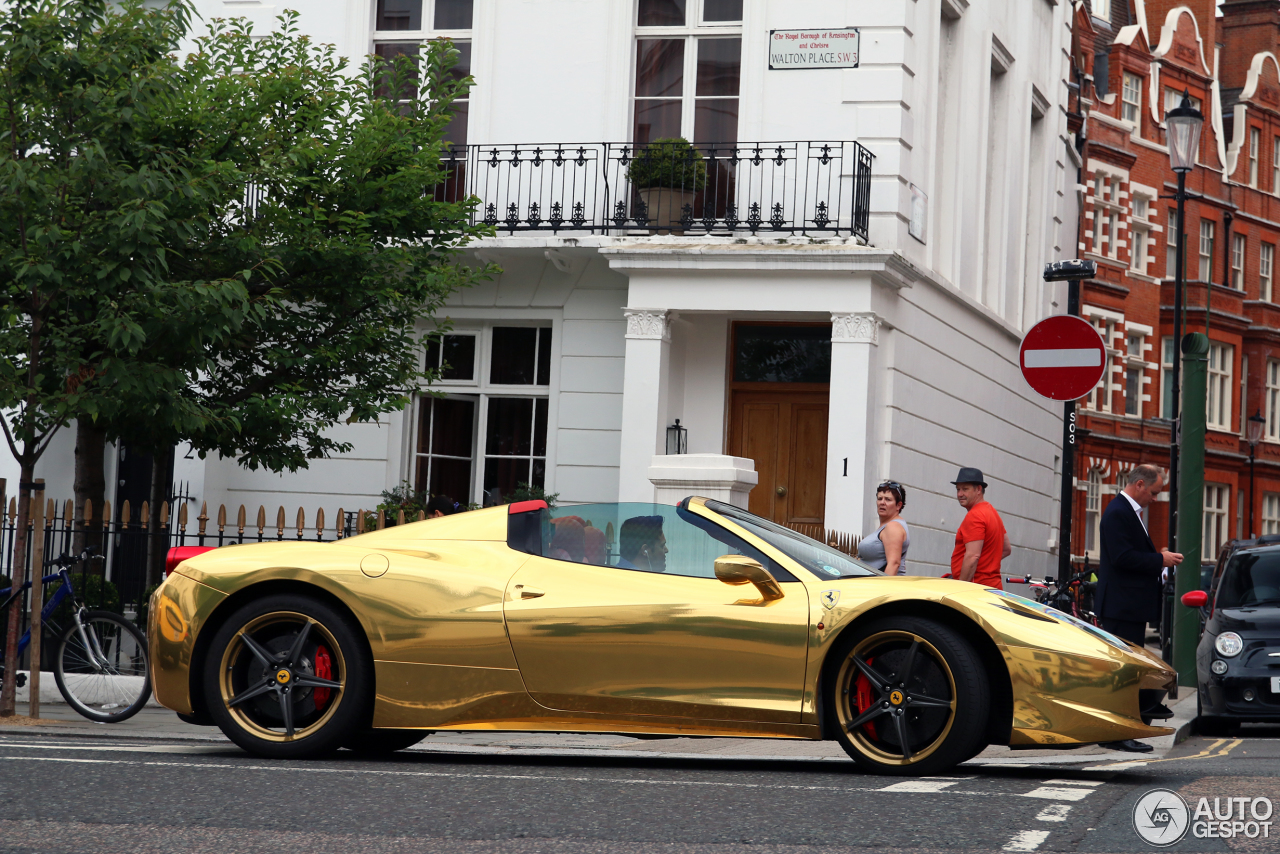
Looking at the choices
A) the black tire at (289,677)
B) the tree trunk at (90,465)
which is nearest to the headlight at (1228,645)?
the black tire at (289,677)

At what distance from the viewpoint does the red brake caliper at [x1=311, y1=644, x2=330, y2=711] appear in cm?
768

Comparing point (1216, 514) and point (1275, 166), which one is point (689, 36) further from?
point (1275, 166)

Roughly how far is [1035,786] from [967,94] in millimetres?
16484

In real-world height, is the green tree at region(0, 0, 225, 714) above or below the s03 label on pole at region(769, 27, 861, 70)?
below

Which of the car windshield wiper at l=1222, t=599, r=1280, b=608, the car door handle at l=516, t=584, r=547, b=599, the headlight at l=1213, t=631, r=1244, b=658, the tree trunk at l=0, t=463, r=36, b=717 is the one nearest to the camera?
the car door handle at l=516, t=584, r=547, b=599

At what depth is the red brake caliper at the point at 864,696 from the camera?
23.8 feet

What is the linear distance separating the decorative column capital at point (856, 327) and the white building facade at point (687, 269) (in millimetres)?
24

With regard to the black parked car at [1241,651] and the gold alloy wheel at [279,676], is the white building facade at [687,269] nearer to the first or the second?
the black parked car at [1241,651]

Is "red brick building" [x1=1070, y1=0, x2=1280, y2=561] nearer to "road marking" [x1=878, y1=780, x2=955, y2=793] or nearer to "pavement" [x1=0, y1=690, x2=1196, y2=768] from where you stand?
"pavement" [x1=0, y1=690, x2=1196, y2=768]

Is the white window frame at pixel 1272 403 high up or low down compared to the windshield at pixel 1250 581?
up

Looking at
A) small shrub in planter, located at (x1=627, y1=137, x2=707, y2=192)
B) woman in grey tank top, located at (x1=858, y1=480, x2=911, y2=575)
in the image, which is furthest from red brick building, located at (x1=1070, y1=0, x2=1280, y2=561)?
woman in grey tank top, located at (x1=858, y1=480, x2=911, y2=575)

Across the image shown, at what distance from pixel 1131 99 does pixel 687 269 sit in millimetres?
31163

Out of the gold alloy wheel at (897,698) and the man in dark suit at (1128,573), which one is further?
the man in dark suit at (1128,573)

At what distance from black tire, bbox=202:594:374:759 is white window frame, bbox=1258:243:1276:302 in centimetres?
4769
